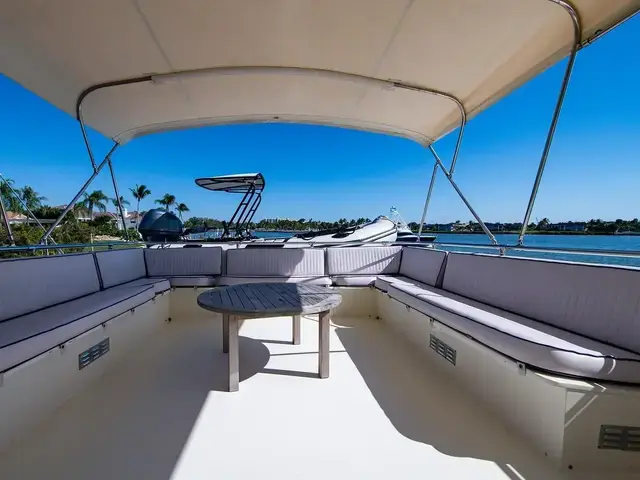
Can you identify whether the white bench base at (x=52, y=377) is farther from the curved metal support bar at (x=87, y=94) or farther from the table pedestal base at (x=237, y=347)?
the curved metal support bar at (x=87, y=94)

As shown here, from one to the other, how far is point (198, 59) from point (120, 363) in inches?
97.0

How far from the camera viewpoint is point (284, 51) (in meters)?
2.48

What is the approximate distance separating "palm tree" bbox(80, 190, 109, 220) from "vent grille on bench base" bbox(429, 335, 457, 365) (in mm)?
43442

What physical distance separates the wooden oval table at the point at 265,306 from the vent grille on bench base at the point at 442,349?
80cm

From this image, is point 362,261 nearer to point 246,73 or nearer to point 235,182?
point 246,73

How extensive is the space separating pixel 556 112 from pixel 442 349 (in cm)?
190

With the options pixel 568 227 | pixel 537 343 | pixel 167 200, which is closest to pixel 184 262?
pixel 537 343

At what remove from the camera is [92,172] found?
3527 millimetres

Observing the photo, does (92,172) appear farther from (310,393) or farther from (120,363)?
(310,393)

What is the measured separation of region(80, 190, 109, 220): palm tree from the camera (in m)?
36.6

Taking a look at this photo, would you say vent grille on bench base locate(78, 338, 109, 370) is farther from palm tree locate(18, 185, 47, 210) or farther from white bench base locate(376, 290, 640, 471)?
palm tree locate(18, 185, 47, 210)

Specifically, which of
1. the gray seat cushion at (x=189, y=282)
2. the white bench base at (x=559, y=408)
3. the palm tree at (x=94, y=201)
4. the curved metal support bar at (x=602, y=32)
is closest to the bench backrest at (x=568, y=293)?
the white bench base at (x=559, y=408)

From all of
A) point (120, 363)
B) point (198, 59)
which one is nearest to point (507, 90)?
point (198, 59)

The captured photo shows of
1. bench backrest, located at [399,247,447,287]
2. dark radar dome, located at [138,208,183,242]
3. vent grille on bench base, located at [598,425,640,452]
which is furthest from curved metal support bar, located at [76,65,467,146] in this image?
dark radar dome, located at [138,208,183,242]
